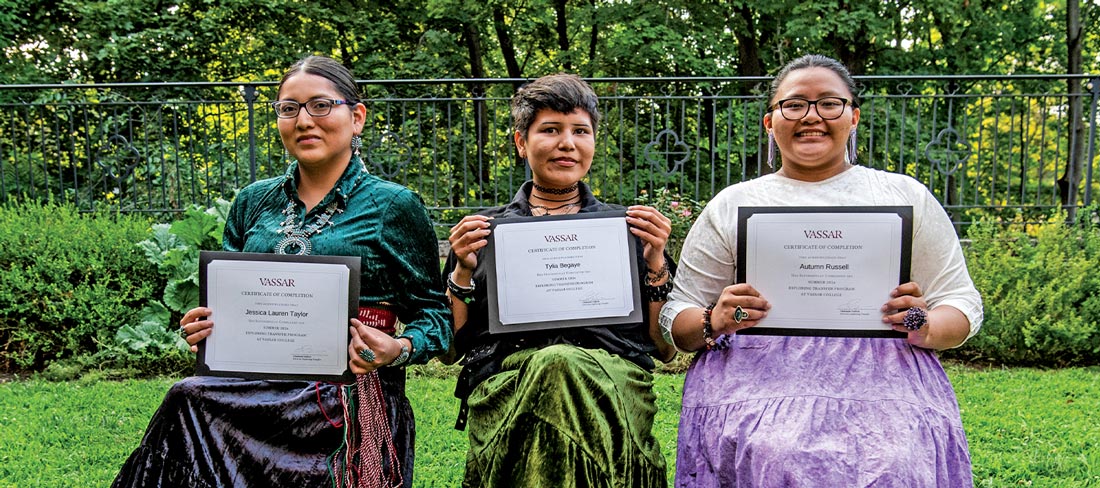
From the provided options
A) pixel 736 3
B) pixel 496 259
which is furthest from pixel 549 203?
pixel 736 3

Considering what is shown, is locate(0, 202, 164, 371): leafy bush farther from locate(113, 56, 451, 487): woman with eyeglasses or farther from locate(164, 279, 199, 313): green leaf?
locate(113, 56, 451, 487): woman with eyeglasses

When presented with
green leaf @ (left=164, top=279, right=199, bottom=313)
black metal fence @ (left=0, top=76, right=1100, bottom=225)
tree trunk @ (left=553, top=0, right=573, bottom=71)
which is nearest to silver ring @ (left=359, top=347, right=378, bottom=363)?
green leaf @ (left=164, top=279, right=199, bottom=313)

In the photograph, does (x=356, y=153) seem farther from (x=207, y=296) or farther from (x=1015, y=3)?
(x=1015, y=3)

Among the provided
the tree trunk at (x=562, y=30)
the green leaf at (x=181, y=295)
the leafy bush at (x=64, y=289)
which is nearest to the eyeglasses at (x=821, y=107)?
the green leaf at (x=181, y=295)

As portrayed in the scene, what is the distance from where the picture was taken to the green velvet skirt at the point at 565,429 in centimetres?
199

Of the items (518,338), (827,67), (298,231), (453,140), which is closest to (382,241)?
(298,231)

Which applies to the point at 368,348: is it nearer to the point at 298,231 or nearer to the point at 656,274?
the point at 298,231

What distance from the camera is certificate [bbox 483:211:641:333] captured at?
228 centimetres

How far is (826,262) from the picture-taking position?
206 centimetres

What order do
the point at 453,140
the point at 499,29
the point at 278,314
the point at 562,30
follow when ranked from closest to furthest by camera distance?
the point at 278,314 → the point at 453,140 → the point at 499,29 → the point at 562,30

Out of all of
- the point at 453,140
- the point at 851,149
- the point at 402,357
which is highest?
the point at 453,140

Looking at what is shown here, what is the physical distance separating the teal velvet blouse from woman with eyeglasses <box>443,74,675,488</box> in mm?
118

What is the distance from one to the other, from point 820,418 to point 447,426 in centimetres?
273

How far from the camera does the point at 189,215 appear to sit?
5.67m
